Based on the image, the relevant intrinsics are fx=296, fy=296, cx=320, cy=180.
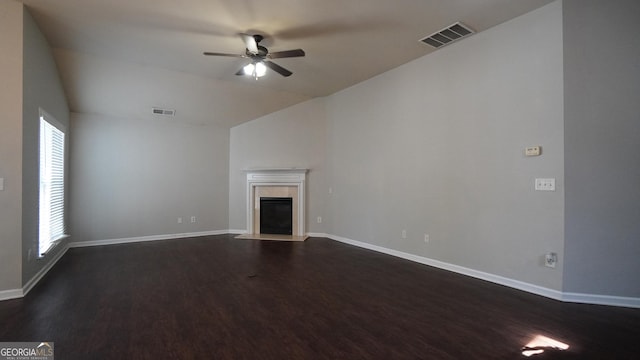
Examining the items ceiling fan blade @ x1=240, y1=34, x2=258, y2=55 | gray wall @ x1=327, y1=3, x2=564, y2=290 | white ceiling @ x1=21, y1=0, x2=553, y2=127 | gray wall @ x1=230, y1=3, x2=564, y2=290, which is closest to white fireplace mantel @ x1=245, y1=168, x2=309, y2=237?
gray wall @ x1=230, y1=3, x2=564, y2=290

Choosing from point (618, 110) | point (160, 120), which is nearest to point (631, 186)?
point (618, 110)

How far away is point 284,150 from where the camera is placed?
691 centimetres

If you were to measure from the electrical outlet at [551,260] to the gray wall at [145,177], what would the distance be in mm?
6194

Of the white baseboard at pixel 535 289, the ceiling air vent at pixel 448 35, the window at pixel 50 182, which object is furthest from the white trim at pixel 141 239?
the ceiling air vent at pixel 448 35

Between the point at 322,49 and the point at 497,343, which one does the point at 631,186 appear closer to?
the point at 497,343

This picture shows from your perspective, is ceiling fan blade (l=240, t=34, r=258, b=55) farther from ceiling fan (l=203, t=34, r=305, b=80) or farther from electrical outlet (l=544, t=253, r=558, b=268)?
electrical outlet (l=544, t=253, r=558, b=268)

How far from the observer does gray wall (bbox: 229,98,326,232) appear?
671 cm

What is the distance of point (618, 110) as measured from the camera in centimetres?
292

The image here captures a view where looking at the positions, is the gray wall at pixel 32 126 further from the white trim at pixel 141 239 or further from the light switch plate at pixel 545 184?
the light switch plate at pixel 545 184

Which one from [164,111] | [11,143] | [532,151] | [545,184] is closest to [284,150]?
[164,111]

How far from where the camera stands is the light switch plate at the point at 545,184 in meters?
3.15

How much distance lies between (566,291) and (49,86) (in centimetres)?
681

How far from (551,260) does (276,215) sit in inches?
201

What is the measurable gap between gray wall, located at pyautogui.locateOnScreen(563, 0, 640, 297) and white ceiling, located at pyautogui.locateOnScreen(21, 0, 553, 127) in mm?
635
